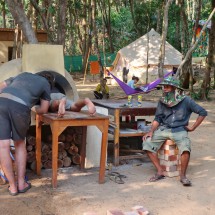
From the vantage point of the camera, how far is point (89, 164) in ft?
18.2

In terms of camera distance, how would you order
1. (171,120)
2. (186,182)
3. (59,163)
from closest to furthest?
(186,182), (171,120), (59,163)

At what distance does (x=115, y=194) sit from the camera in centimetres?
446

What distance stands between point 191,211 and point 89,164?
1.89 metres

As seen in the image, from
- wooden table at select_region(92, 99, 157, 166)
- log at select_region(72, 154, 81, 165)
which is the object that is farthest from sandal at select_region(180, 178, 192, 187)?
log at select_region(72, 154, 81, 165)

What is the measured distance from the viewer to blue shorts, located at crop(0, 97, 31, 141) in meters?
4.31

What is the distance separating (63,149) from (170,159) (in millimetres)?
1410

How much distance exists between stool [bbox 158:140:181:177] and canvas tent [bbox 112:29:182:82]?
1374 cm

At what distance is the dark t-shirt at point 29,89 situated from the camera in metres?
4.42

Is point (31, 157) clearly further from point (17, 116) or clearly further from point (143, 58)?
point (143, 58)

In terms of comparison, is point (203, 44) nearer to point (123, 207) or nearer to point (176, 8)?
point (176, 8)

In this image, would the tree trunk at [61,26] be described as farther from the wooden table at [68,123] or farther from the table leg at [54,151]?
the table leg at [54,151]

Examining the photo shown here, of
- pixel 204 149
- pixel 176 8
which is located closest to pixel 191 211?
pixel 204 149

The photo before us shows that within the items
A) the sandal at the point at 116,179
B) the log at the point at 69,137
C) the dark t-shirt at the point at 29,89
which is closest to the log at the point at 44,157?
the log at the point at 69,137

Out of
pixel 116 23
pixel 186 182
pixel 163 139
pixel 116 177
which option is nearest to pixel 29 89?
pixel 116 177
